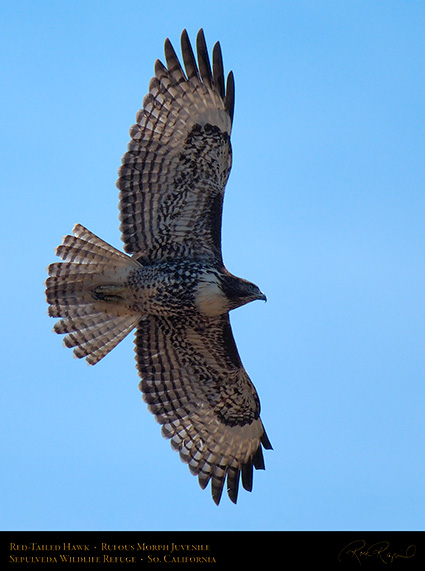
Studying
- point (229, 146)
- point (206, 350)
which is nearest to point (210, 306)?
point (206, 350)

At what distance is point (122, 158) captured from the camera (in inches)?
515

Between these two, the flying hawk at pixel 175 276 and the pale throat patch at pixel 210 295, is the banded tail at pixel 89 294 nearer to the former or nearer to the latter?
the flying hawk at pixel 175 276

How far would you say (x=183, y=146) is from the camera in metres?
13.0

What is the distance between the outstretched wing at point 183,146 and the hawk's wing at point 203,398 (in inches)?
40.1

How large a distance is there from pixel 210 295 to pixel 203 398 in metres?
1.44

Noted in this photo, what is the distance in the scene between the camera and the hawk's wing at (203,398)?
1354 cm

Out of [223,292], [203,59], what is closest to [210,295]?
[223,292]
